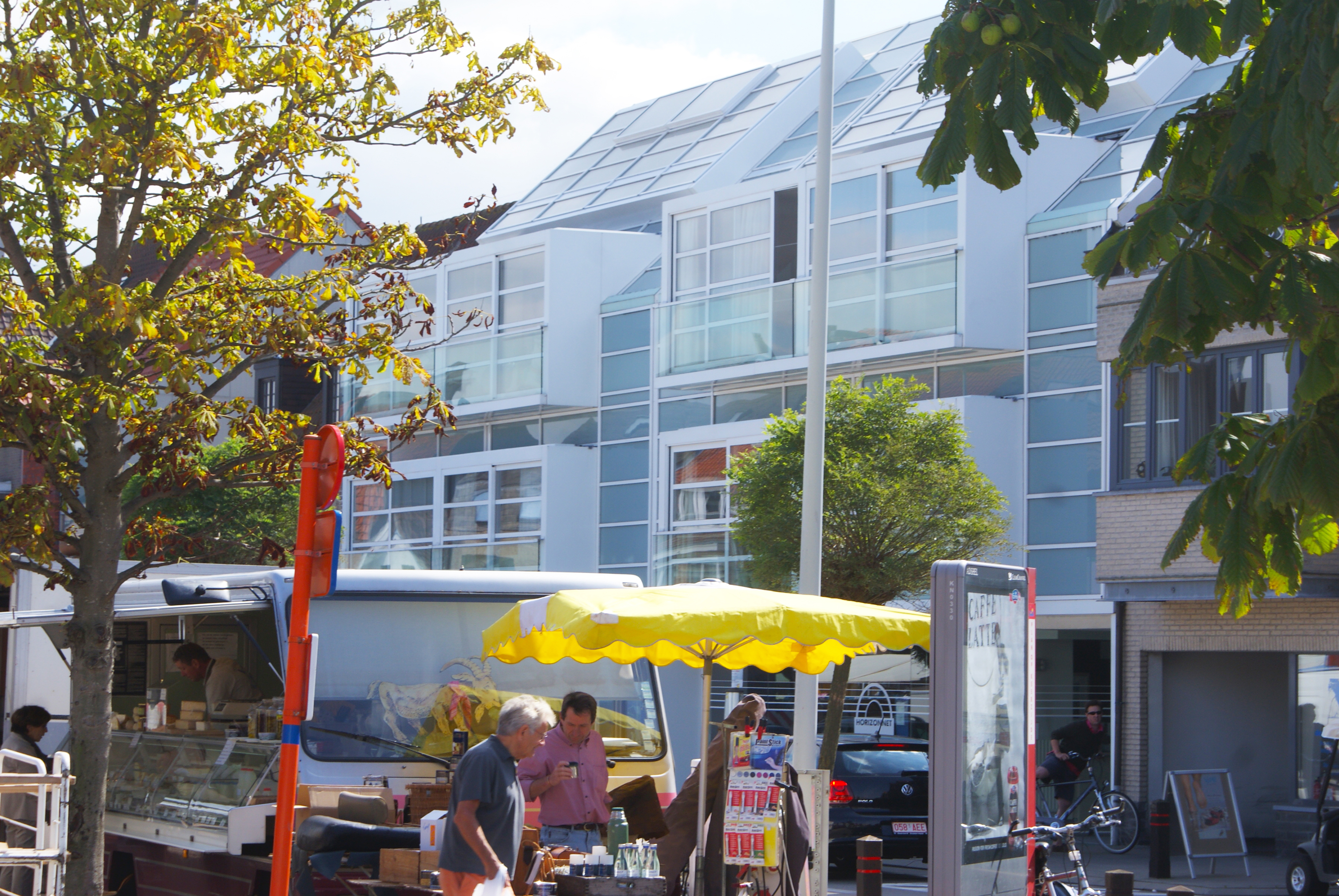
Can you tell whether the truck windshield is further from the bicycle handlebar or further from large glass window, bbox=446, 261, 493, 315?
large glass window, bbox=446, 261, 493, 315

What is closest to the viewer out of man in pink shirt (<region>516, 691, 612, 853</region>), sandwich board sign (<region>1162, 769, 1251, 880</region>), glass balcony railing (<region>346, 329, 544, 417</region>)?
man in pink shirt (<region>516, 691, 612, 853</region>)

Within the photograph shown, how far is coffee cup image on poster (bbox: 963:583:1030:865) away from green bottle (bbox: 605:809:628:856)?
6.70 ft

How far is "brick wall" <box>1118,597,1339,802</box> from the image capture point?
20.1 metres

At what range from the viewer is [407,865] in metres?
8.95

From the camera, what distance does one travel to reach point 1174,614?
21.9 m

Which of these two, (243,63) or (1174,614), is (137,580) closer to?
(243,63)

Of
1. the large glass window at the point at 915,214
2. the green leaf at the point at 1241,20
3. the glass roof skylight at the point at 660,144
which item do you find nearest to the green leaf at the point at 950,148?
the green leaf at the point at 1241,20

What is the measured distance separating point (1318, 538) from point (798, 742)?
7525mm

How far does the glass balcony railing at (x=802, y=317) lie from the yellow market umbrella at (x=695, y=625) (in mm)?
15404

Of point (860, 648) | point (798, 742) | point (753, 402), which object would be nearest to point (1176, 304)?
point (860, 648)

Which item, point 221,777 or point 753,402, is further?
point 753,402

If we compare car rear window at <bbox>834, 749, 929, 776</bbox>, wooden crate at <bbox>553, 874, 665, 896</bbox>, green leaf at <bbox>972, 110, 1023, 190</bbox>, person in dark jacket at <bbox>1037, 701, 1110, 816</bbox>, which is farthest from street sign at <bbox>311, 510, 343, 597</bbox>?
person in dark jacket at <bbox>1037, 701, 1110, 816</bbox>

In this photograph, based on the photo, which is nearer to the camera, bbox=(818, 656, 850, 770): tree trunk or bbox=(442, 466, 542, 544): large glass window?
bbox=(818, 656, 850, 770): tree trunk

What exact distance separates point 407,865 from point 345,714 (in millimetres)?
1588
